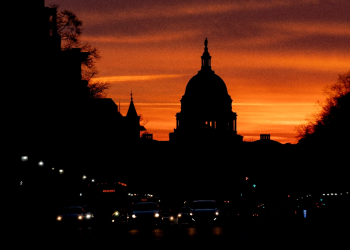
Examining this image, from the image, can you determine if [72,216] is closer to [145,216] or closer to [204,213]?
[145,216]

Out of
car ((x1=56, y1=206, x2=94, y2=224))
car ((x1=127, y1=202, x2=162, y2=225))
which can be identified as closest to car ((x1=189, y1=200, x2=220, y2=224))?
car ((x1=127, y1=202, x2=162, y2=225))

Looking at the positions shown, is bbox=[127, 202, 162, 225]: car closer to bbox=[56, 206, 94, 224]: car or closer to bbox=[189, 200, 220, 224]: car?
bbox=[189, 200, 220, 224]: car

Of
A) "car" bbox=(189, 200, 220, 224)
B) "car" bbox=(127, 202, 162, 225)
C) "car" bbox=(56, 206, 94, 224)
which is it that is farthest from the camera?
"car" bbox=(189, 200, 220, 224)

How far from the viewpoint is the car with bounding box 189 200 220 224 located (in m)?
63.1

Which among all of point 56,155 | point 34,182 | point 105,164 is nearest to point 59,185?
point 56,155

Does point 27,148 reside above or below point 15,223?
above

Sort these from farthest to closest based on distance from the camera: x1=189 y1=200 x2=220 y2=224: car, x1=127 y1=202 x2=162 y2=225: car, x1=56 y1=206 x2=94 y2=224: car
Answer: x1=189 y1=200 x2=220 y2=224: car
x1=56 y1=206 x2=94 y2=224: car
x1=127 y1=202 x2=162 y2=225: car

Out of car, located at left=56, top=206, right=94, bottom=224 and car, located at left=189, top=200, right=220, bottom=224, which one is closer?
car, located at left=56, top=206, right=94, bottom=224

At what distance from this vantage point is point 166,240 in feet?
124

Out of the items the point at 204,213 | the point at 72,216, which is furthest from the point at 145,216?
the point at 72,216

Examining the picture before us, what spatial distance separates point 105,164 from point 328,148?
26.9 metres

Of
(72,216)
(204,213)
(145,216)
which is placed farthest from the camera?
(204,213)

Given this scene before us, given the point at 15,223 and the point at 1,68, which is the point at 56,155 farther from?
the point at 15,223

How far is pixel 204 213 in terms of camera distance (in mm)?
63156
